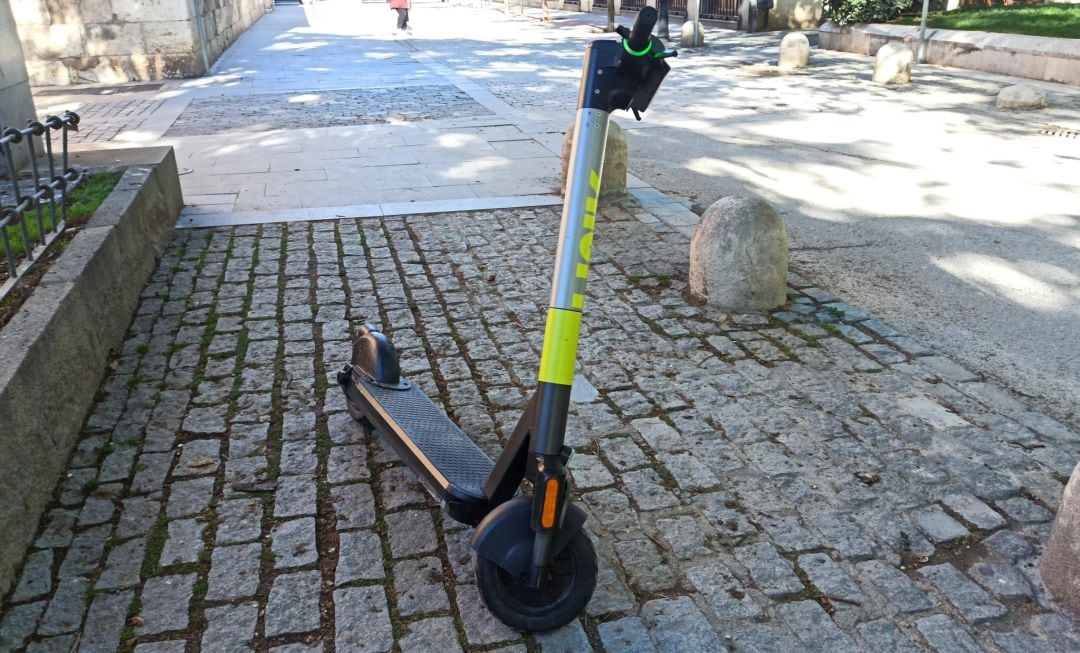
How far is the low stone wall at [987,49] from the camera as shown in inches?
550

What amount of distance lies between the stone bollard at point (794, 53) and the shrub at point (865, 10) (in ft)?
10.6

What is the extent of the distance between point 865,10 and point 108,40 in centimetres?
1468

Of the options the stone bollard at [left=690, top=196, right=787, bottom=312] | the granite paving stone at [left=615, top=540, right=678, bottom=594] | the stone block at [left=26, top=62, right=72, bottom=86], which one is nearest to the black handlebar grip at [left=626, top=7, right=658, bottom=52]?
the granite paving stone at [left=615, top=540, right=678, bottom=594]

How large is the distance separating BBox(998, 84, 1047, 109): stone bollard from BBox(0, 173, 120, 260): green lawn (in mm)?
11028

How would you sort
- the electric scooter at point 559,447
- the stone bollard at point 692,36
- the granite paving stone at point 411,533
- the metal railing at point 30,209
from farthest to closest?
1. the stone bollard at point 692,36
2. the metal railing at point 30,209
3. the granite paving stone at point 411,533
4. the electric scooter at point 559,447

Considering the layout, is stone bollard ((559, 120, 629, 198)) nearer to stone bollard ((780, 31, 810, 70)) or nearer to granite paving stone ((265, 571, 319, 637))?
granite paving stone ((265, 571, 319, 637))

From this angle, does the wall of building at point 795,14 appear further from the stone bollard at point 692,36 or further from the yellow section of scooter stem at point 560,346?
the yellow section of scooter stem at point 560,346

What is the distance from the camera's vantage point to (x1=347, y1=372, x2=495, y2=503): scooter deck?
9.85 feet

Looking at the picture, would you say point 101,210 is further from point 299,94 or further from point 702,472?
point 299,94

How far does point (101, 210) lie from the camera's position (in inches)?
205

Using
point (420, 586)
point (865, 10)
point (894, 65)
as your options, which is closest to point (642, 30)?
point (420, 586)

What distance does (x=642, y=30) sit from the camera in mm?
2227

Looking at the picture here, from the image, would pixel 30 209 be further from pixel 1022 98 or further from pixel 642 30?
pixel 1022 98

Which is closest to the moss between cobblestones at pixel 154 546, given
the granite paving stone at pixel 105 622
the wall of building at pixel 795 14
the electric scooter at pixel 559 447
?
the granite paving stone at pixel 105 622
